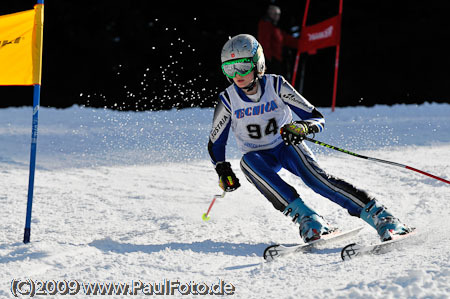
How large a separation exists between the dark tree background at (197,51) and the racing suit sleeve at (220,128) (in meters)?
8.48

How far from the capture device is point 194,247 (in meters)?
3.10

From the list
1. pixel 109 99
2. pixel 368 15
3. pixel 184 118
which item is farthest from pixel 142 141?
pixel 368 15

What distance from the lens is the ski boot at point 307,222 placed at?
295cm

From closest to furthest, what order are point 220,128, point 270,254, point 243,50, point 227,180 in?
point 270,254, point 243,50, point 227,180, point 220,128

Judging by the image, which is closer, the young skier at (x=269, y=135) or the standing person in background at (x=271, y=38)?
the young skier at (x=269, y=135)

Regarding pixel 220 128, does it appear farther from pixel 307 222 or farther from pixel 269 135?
pixel 307 222

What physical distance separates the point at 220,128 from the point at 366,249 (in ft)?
4.15

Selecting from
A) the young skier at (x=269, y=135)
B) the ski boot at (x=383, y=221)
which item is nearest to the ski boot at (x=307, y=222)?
the young skier at (x=269, y=135)

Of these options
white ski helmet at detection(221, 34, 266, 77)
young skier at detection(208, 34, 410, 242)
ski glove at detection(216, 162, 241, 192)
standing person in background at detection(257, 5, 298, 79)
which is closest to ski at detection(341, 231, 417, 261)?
young skier at detection(208, 34, 410, 242)

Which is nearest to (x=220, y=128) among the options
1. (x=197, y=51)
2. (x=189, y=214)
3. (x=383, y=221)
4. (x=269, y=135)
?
(x=269, y=135)

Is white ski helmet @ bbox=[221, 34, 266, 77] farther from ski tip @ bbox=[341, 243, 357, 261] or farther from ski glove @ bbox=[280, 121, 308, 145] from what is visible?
ski tip @ bbox=[341, 243, 357, 261]

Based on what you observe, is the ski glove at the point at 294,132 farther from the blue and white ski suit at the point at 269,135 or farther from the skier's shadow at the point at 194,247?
the skier's shadow at the point at 194,247

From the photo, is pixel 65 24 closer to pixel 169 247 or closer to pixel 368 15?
pixel 368 15

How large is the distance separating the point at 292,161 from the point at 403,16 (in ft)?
32.8
